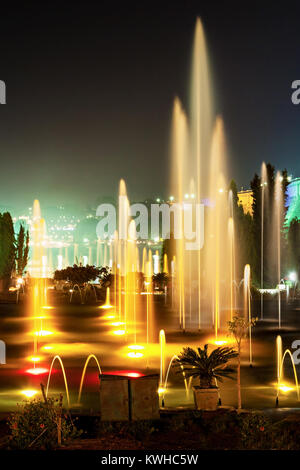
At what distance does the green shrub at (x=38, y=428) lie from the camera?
18.6 feet

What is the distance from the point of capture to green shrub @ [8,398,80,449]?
5.66m

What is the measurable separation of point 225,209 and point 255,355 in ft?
102

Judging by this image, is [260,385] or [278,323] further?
[278,323]

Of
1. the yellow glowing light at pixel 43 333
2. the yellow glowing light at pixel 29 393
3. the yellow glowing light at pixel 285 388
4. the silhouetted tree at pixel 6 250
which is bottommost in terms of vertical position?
the yellow glowing light at pixel 285 388

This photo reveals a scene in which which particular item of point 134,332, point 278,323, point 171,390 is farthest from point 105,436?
point 278,323

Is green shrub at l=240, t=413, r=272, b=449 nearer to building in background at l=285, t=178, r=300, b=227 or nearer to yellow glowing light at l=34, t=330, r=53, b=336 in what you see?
yellow glowing light at l=34, t=330, r=53, b=336

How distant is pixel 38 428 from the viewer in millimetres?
5848

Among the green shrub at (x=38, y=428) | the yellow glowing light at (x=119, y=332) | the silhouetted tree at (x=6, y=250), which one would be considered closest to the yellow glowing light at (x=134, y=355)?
the yellow glowing light at (x=119, y=332)

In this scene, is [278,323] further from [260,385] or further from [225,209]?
[225,209]

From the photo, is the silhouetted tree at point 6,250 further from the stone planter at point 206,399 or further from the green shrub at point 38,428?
the green shrub at point 38,428

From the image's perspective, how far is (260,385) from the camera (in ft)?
32.7

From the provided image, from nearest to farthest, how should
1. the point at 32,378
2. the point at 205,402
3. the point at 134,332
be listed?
the point at 205,402, the point at 32,378, the point at 134,332

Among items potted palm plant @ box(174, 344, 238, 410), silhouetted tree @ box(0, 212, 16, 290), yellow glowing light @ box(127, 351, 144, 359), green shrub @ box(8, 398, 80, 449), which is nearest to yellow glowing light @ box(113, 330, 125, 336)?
yellow glowing light @ box(127, 351, 144, 359)
